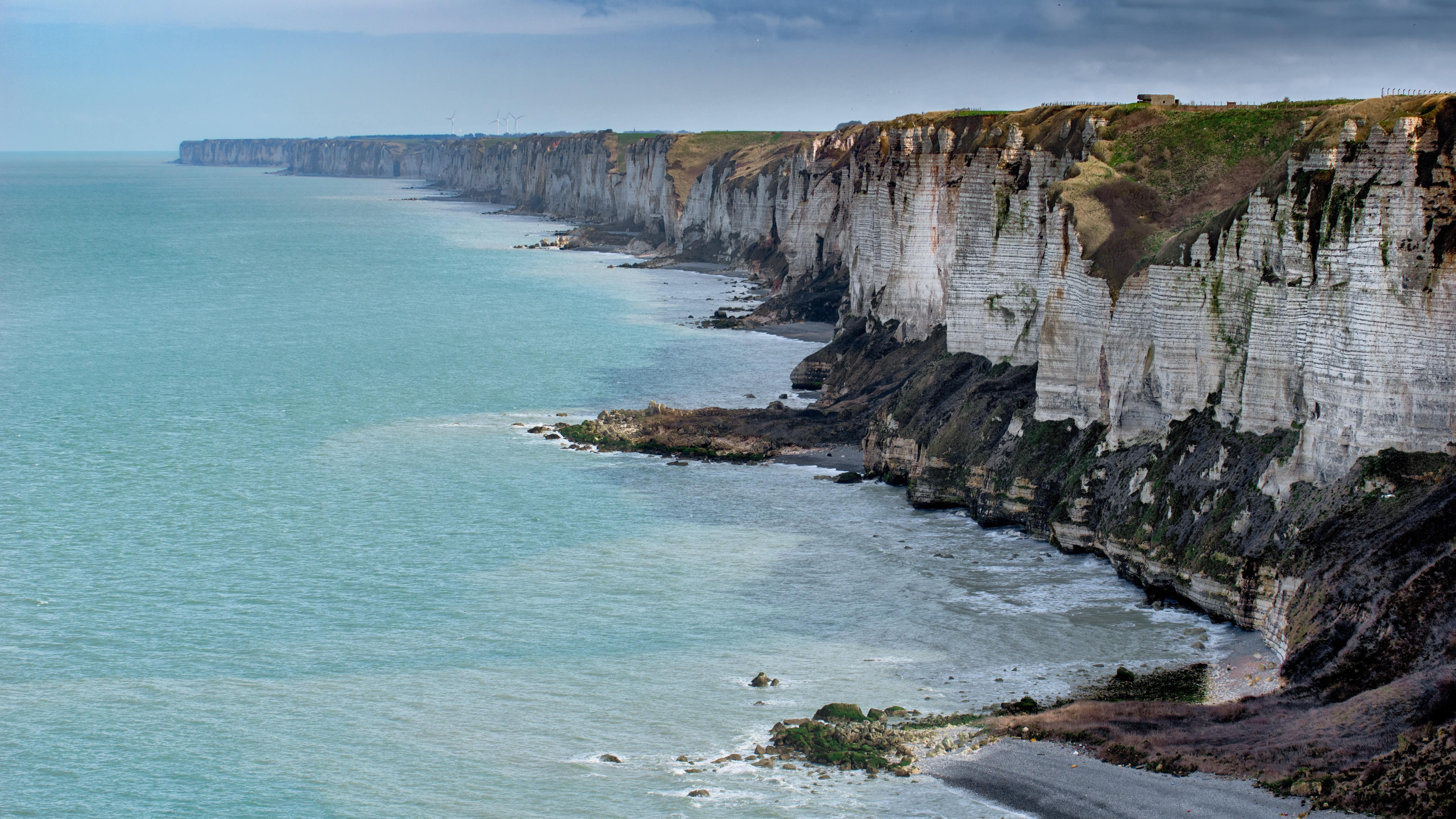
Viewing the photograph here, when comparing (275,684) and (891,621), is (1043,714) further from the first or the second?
(275,684)

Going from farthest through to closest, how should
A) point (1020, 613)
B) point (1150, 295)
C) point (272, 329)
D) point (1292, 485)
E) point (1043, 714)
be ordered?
1. point (272, 329)
2. point (1150, 295)
3. point (1020, 613)
4. point (1292, 485)
5. point (1043, 714)

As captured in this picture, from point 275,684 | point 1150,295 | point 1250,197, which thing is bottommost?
point 275,684

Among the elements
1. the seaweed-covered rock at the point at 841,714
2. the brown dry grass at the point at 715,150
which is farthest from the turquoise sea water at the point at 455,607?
the brown dry grass at the point at 715,150

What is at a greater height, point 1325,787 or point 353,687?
point 1325,787

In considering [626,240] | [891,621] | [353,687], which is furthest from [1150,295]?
[626,240]

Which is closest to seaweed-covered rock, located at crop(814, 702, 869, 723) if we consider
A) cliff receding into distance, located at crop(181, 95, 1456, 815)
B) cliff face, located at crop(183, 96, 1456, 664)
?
cliff receding into distance, located at crop(181, 95, 1456, 815)

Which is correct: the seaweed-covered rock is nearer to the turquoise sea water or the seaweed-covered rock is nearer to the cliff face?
the turquoise sea water

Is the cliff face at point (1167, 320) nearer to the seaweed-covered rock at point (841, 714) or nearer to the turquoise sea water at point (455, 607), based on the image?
the turquoise sea water at point (455, 607)
